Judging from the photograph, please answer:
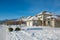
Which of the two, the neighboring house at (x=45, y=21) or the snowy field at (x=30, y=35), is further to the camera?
the neighboring house at (x=45, y=21)

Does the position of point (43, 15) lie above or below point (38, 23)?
above

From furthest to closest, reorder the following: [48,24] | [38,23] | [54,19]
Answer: [38,23], [48,24], [54,19]

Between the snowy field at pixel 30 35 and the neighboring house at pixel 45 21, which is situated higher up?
the neighboring house at pixel 45 21

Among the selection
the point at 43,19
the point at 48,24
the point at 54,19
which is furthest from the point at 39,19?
the point at 54,19

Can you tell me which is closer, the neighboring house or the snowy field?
the snowy field

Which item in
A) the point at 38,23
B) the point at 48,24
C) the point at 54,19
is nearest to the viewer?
the point at 54,19

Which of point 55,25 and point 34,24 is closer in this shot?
point 55,25

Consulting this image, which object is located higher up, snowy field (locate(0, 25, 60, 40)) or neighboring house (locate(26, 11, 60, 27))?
neighboring house (locate(26, 11, 60, 27))

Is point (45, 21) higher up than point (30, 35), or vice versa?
point (45, 21)

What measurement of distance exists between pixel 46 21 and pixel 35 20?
12.7ft

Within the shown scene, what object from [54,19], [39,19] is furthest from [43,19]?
[54,19]

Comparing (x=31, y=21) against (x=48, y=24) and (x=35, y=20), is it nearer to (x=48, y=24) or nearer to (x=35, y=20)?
(x=35, y=20)

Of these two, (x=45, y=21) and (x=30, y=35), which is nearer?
(x=30, y=35)

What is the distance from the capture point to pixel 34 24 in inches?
1697
